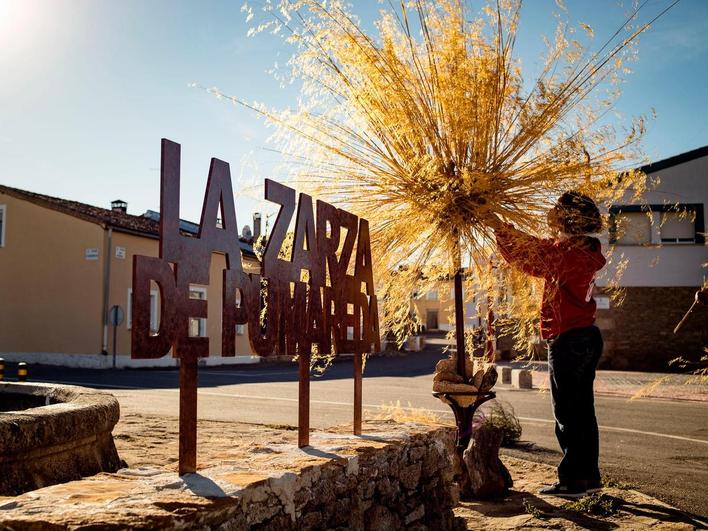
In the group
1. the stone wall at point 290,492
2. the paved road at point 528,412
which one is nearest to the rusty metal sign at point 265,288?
the stone wall at point 290,492

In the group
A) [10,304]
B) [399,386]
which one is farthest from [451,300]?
[10,304]

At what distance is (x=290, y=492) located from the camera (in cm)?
261

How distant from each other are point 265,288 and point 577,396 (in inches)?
80.2

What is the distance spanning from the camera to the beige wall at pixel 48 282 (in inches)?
779

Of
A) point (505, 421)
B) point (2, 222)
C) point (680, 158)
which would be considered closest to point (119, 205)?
point (2, 222)

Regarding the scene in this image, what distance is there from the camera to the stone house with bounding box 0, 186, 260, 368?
19.7m

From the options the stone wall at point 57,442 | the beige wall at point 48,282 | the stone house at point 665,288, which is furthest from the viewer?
the beige wall at point 48,282

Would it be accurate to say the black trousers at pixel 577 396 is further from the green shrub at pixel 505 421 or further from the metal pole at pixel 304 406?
the green shrub at pixel 505 421

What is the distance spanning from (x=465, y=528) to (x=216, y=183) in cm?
241

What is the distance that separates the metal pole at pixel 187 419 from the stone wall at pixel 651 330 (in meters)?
18.3

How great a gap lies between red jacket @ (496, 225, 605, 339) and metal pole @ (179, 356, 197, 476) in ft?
6.78

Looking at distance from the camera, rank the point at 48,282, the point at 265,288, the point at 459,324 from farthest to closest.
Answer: the point at 48,282 < the point at 459,324 < the point at 265,288

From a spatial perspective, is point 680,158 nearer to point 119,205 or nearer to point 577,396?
point 577,396

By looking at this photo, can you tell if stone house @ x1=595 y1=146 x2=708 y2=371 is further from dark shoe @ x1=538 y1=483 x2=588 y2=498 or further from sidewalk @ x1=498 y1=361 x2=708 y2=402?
dark shoe @ x1=538 y1=483 x2=588 y2=498
